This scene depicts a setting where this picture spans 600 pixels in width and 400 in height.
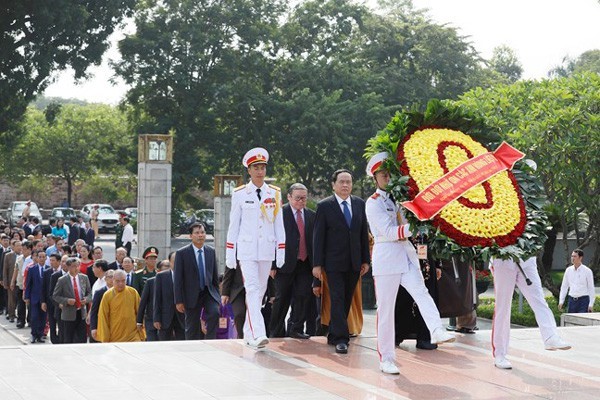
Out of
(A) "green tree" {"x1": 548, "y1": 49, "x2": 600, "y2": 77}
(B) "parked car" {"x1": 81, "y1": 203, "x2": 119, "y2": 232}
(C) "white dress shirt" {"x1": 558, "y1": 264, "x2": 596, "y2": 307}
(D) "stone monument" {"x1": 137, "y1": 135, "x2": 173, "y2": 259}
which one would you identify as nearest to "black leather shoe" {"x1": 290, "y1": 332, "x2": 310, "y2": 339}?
(C) "white dress shirt" {"x1": 558, "y1": 264, "x2": 596, "y2": 307}

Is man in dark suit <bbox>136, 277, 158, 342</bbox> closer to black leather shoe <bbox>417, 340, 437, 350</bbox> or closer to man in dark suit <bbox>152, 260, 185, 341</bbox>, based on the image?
man in dark suit <bbox>152, 260, 185, 341</bbox>

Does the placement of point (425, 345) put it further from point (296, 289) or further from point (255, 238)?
point (255, 238)

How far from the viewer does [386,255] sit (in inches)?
345

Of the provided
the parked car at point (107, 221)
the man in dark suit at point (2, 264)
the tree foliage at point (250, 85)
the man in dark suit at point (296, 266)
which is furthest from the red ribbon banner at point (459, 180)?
the parked car at point (107, 221)

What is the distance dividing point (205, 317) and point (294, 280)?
124cm

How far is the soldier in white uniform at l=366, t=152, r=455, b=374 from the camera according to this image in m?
8.74

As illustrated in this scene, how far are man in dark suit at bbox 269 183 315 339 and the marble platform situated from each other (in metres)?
0.74

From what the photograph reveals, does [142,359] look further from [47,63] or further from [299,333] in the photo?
[47,63]

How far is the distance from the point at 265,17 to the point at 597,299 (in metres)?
26.1

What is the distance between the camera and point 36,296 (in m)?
18.9

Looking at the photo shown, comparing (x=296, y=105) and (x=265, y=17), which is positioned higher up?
(x=265, y=17)

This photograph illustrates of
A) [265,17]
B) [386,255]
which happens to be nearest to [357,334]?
[386,255]

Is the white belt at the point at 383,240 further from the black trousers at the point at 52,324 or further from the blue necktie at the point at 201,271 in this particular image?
the black trousers at the point at 52,324

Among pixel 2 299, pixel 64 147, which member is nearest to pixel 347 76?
pixel 64 147
